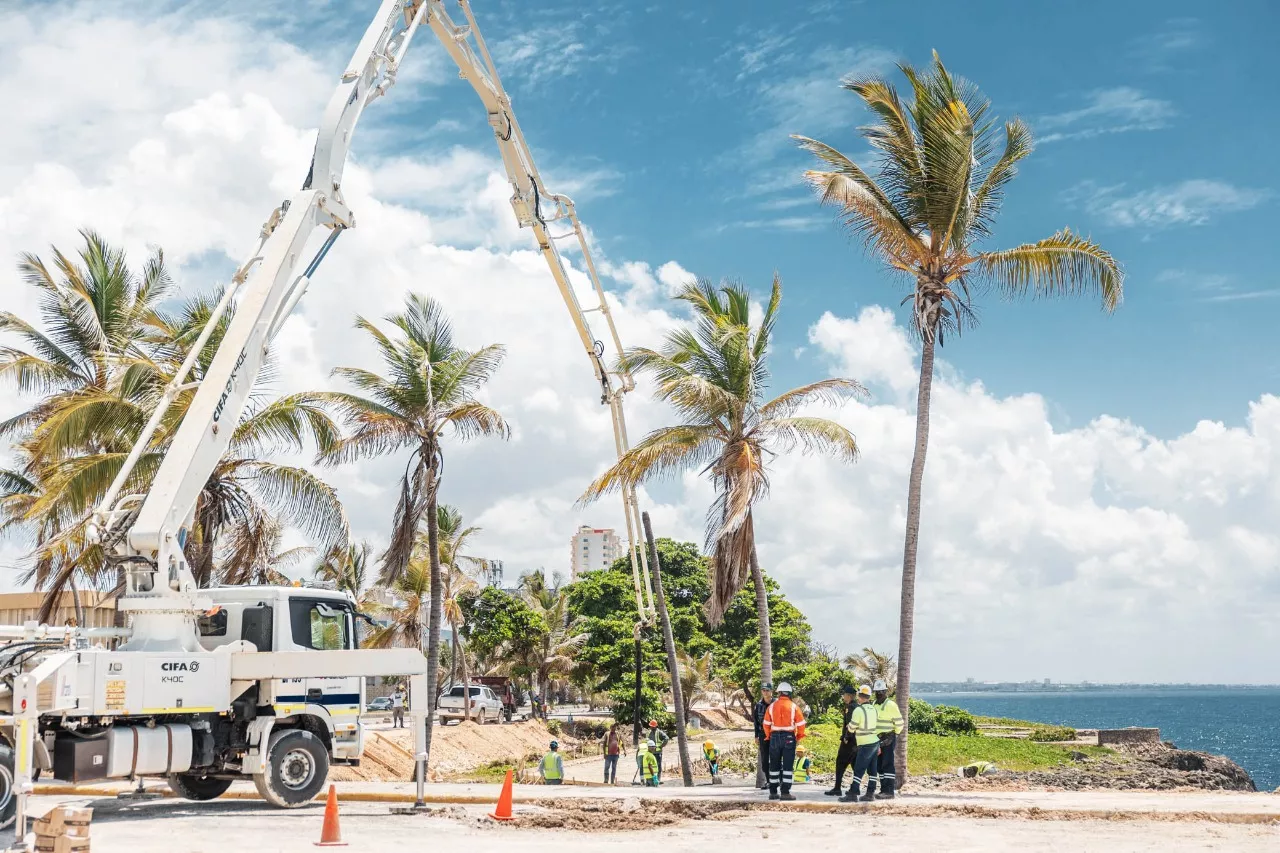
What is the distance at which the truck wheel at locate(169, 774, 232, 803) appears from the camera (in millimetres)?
17062

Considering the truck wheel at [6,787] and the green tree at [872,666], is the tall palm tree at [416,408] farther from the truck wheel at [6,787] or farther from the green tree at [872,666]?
the green tree at [872,666]

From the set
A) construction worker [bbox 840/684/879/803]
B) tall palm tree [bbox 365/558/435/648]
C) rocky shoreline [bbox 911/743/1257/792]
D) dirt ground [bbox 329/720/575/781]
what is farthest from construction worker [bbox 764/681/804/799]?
tall palm tree [bbox 365/558/435/648]

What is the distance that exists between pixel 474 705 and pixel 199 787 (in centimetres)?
3854

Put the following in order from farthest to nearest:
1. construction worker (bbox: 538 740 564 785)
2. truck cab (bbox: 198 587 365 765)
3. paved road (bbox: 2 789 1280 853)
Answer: construction worker (bbox: 538 740 564 785), truck cab (bbox: 198 587 365 765), paved road (bbox: 2 789 1280 853)

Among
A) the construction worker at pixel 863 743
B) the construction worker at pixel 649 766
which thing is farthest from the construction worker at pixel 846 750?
the construction worker at pixel 649 766

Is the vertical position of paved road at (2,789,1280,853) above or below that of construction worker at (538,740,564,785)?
above

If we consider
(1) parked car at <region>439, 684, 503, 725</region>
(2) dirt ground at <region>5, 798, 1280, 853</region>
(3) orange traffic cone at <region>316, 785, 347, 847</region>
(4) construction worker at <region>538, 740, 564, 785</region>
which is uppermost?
(3) orange traffic cone at <region>316, 785, 347, 847</region>

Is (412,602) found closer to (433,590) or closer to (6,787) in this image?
(433,590)

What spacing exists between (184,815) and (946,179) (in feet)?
48.7

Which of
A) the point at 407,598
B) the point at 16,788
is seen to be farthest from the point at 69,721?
the point at 407,598

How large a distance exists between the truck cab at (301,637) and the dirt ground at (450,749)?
8805 mm

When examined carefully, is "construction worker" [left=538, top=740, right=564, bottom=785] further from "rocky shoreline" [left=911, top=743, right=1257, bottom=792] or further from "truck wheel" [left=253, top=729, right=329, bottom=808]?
"truck wheel" [left=253, top=729, right=329, bottom=808]

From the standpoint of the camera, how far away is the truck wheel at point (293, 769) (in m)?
15.7

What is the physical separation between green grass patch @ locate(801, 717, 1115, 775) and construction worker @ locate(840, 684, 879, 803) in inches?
596
